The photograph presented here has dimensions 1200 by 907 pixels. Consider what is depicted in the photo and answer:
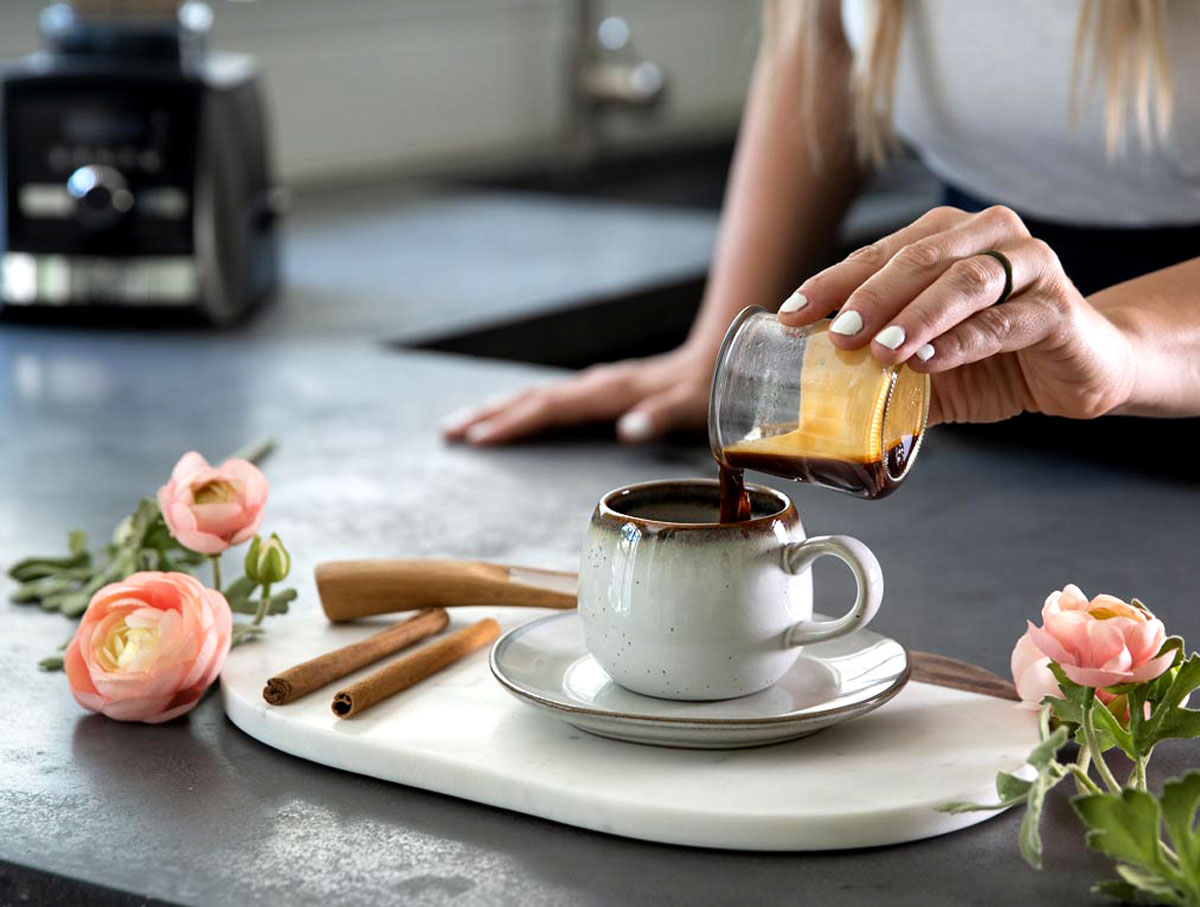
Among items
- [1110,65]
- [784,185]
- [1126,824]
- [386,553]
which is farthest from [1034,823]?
[784,185]

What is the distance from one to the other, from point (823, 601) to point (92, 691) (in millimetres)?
457

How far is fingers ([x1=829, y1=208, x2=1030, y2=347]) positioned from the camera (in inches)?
30.4

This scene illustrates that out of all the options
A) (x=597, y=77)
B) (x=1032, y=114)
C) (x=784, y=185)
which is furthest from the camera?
(x=597, y=77)

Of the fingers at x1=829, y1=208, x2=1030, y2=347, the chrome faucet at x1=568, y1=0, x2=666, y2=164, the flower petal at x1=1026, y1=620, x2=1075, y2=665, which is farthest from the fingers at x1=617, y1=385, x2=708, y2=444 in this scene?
the chrome faucet at x1=568, y1=0, x2=666, y2=164

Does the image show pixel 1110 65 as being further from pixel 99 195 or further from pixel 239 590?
pixel 99 195

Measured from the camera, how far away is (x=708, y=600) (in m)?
0.78

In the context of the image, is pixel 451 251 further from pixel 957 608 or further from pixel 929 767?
pixel 929 767

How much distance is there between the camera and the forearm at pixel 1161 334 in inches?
38.5

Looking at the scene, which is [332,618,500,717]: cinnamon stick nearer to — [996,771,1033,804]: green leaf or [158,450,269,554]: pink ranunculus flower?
[158,450,269,554]: pink ranunculus flower

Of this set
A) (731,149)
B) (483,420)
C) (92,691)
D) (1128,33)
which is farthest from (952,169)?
(731,149)

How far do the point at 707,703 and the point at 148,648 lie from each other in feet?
0.93

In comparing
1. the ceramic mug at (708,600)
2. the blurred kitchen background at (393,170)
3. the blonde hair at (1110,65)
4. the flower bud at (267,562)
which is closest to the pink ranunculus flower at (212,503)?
the flower bud at (267,562)

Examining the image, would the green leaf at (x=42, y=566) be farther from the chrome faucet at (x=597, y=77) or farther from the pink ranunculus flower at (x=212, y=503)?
the chrome faucet at (x=597, y=77)

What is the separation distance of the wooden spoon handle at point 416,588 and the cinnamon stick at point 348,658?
12 millimetres
